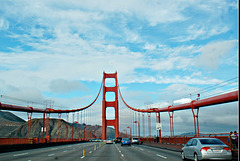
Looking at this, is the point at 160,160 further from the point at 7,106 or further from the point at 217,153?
the point at 7,106

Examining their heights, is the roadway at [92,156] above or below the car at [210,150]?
below

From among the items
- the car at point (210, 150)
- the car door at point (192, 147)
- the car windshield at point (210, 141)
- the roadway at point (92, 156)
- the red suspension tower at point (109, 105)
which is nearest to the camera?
the car at point (210, 150)

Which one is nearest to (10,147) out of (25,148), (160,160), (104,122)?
(25,148)

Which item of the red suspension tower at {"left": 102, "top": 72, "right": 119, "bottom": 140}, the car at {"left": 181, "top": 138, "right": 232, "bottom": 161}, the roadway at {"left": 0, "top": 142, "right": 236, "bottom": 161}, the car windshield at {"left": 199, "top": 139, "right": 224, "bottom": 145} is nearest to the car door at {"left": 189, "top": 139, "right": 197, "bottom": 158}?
the car at {"left": 181, "top": 138, "right": 232, "bottom": 161}

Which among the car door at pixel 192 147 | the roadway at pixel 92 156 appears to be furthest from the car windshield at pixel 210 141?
the roadway at pixel 92 156

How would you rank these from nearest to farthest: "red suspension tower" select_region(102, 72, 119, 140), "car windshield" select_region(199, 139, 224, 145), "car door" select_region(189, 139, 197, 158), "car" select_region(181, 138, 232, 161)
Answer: "car" select_region(181, 138, 232, 161) → "car windshield" select_region(199, 139, 224, 145) → "car door" select_region(189, 139, 197, 158) → "red suspension tower" select_region(102, 72, 119, 140)

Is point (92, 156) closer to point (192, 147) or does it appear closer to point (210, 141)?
point (192, 147)

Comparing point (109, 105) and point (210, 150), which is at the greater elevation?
point (109, 105)

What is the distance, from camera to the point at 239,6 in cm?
515

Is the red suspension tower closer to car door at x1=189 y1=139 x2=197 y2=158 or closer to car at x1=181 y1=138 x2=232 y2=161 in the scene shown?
car door at x1=189 y1=139 x2=197 y2=158

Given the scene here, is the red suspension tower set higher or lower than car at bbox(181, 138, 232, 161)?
higher

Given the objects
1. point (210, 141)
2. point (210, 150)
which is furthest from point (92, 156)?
point (210, 150)

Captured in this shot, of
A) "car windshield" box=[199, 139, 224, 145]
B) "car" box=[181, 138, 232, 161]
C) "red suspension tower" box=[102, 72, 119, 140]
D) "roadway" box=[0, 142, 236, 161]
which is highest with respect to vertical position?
"red suspension tower" box=[102, 72, 119, 140]

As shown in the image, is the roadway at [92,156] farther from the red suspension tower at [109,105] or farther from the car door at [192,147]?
the red suspension tower at [109,105]
